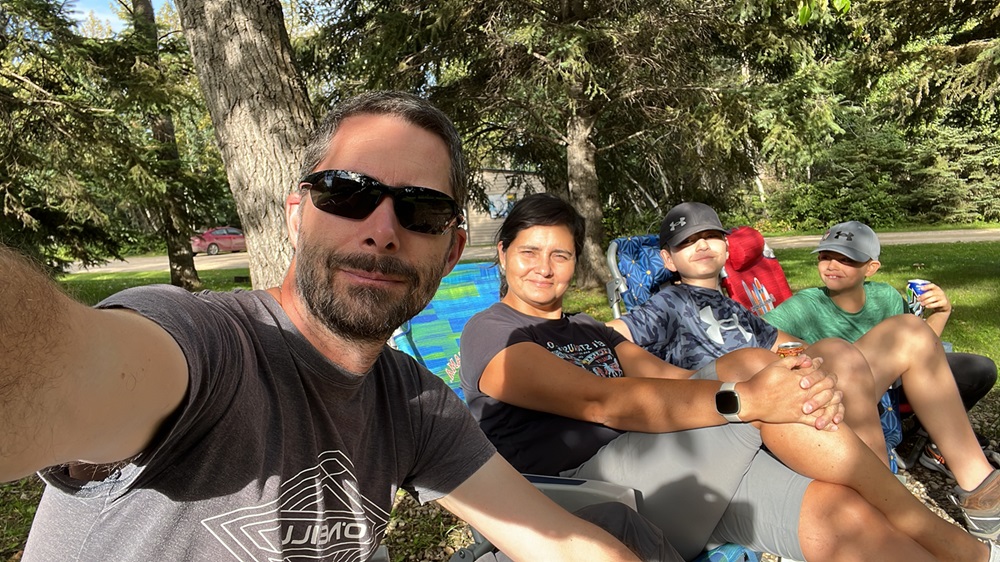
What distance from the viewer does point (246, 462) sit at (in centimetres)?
107

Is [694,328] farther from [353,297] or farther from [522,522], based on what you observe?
[353,297]

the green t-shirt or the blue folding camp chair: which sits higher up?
the blue folding camp chair

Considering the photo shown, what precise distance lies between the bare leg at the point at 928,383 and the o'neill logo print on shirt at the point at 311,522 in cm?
230

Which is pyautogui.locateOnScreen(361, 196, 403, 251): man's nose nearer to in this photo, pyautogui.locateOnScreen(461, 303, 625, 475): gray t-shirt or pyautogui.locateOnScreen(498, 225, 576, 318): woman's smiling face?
pyautogui.locateOnScreen(461, 303, 625, 475): gray t-shirt

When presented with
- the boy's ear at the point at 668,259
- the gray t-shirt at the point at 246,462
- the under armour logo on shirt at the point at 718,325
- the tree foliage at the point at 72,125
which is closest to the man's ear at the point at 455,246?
the gray t-shirt at the point at 246,462

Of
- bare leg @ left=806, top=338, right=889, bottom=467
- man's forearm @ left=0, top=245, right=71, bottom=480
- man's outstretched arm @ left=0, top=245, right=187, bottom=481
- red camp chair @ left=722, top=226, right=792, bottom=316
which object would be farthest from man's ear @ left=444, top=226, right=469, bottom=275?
red camp chair @ left=722, top=226, right=792, bottom=316

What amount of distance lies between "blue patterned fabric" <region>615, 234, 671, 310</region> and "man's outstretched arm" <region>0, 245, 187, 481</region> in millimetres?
3541

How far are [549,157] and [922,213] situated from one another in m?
19.4

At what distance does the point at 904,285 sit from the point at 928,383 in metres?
7.89

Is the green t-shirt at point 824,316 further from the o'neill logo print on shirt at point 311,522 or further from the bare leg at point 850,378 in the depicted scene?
the o'neill logo print on shirt at point 311,522

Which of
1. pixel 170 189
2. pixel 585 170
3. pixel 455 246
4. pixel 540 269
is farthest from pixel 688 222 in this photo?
pixel 170 189

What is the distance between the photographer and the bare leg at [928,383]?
2732 millimetres

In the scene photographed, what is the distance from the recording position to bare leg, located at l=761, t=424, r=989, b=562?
6.21 ft

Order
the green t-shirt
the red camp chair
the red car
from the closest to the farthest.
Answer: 1. the green t-shirt
2. the red camp chair
3. the red car
